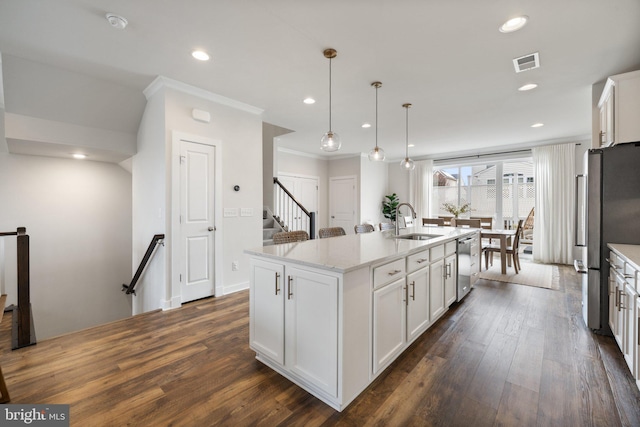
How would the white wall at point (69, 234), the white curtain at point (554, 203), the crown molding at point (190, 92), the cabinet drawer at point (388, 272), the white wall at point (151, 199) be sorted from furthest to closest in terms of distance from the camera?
the white curtain at point (554, 203) → the white wall at point (69, 234) → the white wall at point (151, 199) → the crown molding at point (190, 92) → the cabinet drawer at point (388, 272)

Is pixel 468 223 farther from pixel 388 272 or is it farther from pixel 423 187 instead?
pixel 388 272

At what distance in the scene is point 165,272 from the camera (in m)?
3.31

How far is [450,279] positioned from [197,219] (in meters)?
3.20

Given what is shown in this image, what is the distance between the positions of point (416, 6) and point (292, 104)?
7.47 ft

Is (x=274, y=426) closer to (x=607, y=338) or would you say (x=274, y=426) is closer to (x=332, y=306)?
(x=332, y=306)

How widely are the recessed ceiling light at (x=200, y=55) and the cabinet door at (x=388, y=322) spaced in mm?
2699

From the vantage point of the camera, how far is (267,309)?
6.78ft

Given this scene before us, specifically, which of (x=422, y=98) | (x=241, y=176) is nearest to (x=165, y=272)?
(x=241, y=176)

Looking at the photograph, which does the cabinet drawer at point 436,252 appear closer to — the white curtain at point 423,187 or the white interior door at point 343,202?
the white interior door at point 343,202

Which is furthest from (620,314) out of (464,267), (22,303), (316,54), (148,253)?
(22,303)

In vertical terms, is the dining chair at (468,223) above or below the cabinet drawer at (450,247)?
above

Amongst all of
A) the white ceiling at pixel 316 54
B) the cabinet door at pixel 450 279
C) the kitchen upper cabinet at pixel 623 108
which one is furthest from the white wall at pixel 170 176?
the kitchen upper cabinet at pixel 623 108

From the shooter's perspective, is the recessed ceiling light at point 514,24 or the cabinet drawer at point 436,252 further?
the cabinet drawer at point 436,252

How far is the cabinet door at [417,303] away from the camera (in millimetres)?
2272
